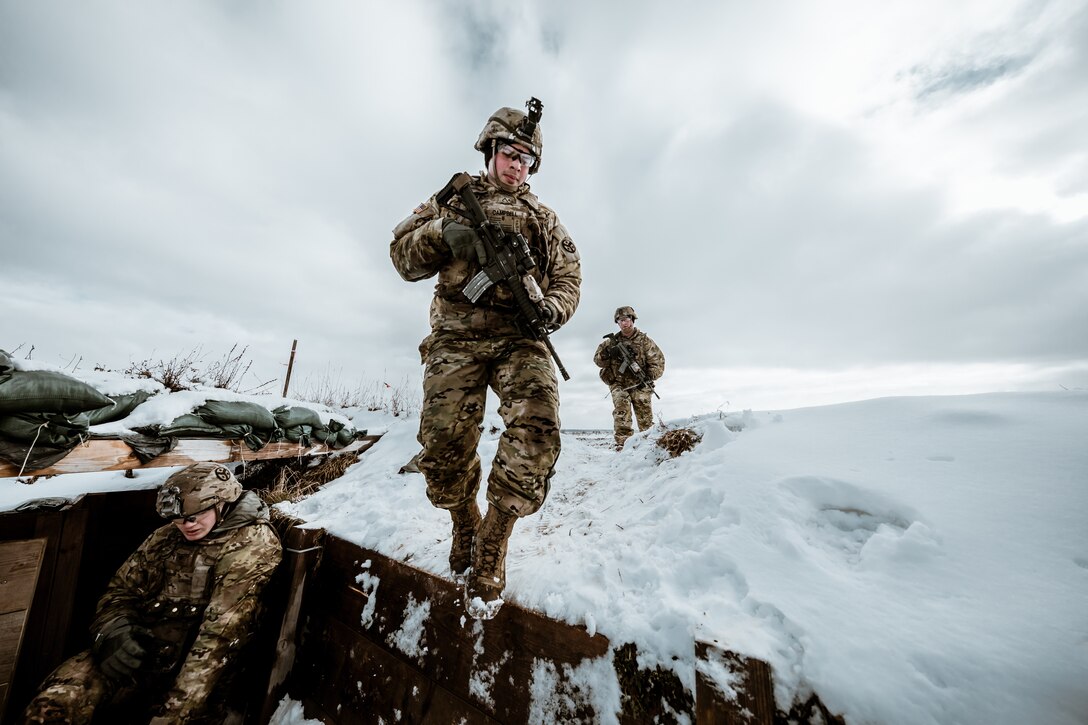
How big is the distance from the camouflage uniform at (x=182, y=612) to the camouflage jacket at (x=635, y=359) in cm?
565

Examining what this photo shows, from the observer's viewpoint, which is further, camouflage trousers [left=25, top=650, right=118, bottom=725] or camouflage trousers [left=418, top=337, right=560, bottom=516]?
camouflage trousers [left=25, top=650, right=118, bottom=725]

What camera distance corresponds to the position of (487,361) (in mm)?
2074

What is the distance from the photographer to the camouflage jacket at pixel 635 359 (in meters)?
6.97

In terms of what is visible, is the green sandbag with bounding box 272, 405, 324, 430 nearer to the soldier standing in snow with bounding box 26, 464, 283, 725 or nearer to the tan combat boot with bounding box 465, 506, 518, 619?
the soldier standing in snow with bounding box 26, 464, 283, 725

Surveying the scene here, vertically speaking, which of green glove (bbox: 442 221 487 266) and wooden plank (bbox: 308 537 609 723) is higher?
green glove (bbox: 442 221 487 266)

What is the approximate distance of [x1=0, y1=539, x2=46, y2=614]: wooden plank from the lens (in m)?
2.85

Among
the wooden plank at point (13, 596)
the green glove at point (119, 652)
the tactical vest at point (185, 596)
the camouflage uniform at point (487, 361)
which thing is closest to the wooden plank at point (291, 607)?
the tactical vest at point (185, 596)

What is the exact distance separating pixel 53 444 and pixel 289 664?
2.45m

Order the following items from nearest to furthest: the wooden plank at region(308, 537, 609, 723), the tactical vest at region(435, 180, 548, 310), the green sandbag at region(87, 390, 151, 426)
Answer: the wooden plank at region(308, 537, 609, 723) → the tactical vest at region(435, 180, 548, 310) → the green sandbag at region(87, 390, 151, 426)

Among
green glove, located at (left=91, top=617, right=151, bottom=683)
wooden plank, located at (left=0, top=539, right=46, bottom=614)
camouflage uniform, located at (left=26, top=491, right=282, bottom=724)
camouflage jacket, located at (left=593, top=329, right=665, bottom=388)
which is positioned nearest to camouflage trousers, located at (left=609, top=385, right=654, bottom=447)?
Answer: camouflage jacket, located at (left=593, top=329, right=665, bottom=388)

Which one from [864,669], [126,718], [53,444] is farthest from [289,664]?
[864,669]

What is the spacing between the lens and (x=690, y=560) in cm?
163

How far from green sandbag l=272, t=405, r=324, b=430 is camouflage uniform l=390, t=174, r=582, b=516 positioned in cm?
402

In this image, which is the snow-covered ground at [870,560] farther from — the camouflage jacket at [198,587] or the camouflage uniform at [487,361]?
the camouflage jacket at [198,587]
